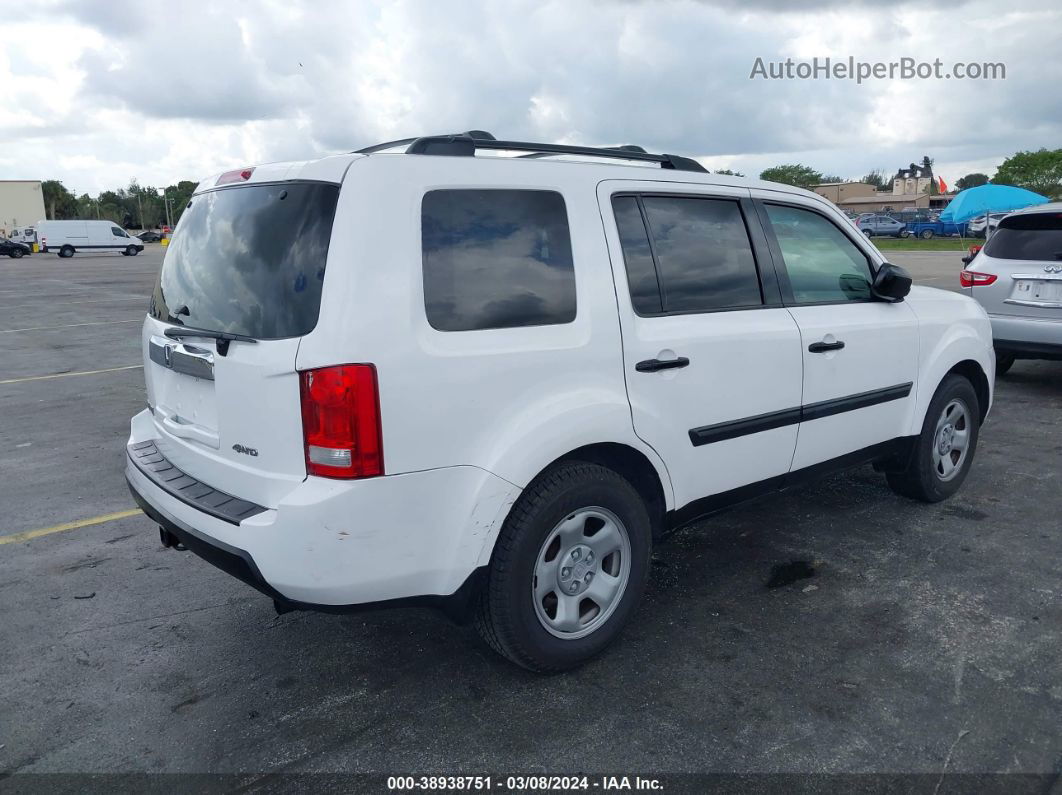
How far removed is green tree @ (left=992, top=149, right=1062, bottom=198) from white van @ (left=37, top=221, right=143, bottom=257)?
6493cm

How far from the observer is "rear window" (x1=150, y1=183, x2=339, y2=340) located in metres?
2.64

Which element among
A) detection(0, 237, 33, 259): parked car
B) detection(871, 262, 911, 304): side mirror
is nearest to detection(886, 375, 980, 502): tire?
detection(871, 262, 911, 304): side mirror

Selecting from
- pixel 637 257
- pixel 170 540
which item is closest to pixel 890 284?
pixel 637 257

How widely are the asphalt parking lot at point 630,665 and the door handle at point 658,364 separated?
1.10 metres

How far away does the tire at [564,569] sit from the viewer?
Result: 9.46 feet

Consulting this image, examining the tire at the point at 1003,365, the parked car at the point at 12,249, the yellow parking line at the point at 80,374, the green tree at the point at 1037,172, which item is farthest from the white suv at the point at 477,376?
the green tree at the point at 1037,172

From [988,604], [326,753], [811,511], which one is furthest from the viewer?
[811,511]

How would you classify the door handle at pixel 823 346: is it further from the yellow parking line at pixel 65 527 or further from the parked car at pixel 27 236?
the parked car at pixel 27 236

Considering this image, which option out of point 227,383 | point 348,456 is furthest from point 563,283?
point 227,383

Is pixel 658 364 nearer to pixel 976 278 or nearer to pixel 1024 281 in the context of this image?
pixel 1024 281

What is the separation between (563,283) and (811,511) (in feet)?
8.55

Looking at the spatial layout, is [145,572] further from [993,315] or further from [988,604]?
[993,315]

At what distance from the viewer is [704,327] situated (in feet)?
11.3

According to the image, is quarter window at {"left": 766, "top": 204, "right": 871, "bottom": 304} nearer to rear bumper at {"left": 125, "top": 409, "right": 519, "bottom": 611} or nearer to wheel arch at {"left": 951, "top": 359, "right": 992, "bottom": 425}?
wheel arch at {"left": 951, "top": 359, "right": 992, "bottom": 425}
